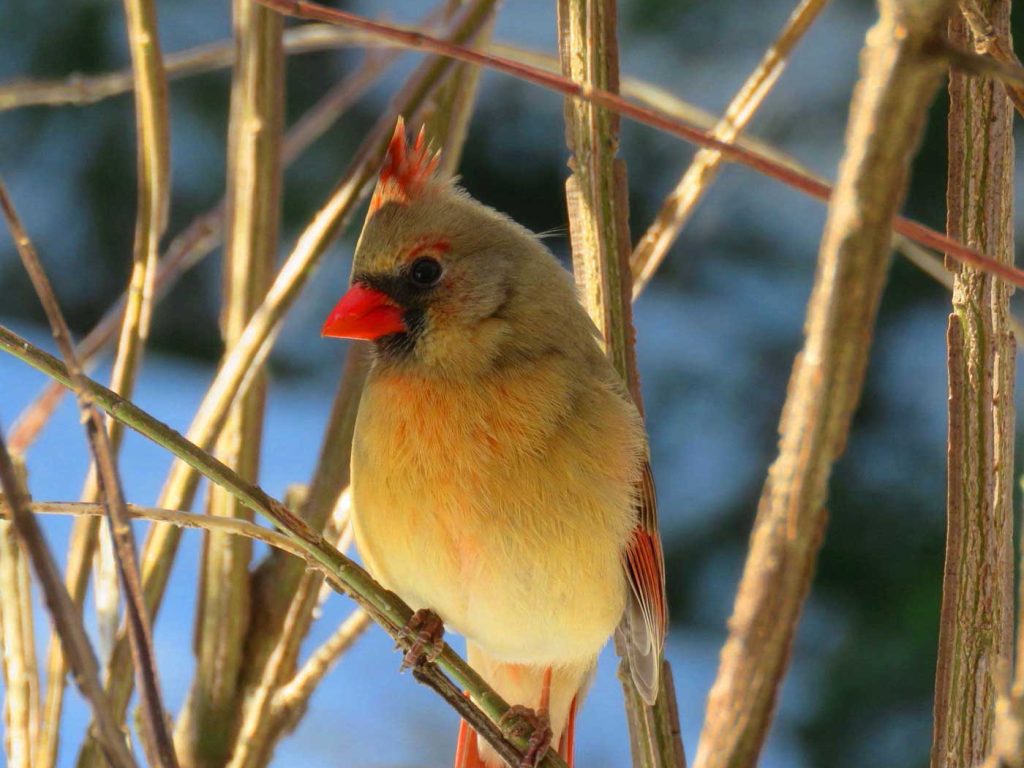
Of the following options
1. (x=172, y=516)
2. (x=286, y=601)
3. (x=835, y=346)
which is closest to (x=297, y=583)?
(x=286, y=601)

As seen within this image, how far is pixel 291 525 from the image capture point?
1018 millimetres

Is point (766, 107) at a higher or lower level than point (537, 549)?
higher

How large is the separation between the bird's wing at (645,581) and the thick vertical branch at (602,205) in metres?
0.11

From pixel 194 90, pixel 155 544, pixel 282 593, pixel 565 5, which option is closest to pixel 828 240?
pixel 565 5

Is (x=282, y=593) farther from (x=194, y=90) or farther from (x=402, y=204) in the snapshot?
→ (x=194, y=90)

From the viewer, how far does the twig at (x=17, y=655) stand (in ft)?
4.45

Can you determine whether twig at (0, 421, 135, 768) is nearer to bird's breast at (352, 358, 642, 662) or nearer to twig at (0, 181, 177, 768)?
twig at (0, 181, 177, 768)

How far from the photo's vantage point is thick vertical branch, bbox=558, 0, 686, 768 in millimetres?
1429

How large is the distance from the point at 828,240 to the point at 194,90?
10.6 ft

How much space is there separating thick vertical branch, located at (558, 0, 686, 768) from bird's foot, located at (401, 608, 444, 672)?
0.77 ft

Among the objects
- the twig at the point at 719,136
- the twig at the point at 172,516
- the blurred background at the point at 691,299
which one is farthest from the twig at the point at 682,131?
the blurred background at the point at 691,299

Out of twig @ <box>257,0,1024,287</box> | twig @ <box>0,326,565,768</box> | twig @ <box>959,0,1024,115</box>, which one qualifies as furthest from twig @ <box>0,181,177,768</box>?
twig @ <box>959,0,1024,115</box>

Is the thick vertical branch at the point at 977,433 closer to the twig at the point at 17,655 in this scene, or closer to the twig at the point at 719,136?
the twig at the point at 719,136

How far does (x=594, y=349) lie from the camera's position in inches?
70.1
